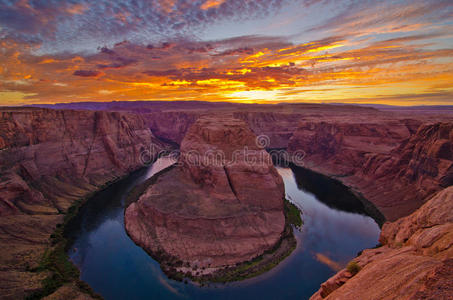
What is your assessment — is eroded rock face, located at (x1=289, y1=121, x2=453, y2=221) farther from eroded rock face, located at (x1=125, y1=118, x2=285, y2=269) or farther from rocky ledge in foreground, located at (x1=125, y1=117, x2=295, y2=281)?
eroded rock face, located at (x1=125, y1=118, x2=285, y2=269)

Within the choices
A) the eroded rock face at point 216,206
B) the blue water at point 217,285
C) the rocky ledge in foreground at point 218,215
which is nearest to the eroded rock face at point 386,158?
the blue water at point 217,285

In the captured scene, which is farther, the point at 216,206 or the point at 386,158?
the point at 386,158

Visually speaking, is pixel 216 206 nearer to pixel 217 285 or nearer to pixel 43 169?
pixel 217 285

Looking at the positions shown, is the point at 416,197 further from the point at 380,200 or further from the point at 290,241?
the point at 290,241

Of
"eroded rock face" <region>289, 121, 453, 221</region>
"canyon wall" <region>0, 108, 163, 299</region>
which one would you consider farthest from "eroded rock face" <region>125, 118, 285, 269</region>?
"eroded rock face" <region>289, 121, 453, 221</region>

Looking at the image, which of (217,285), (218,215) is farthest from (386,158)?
(217,285)

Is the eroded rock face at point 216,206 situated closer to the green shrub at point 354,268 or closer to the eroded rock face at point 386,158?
the green shrub at point 354,268
